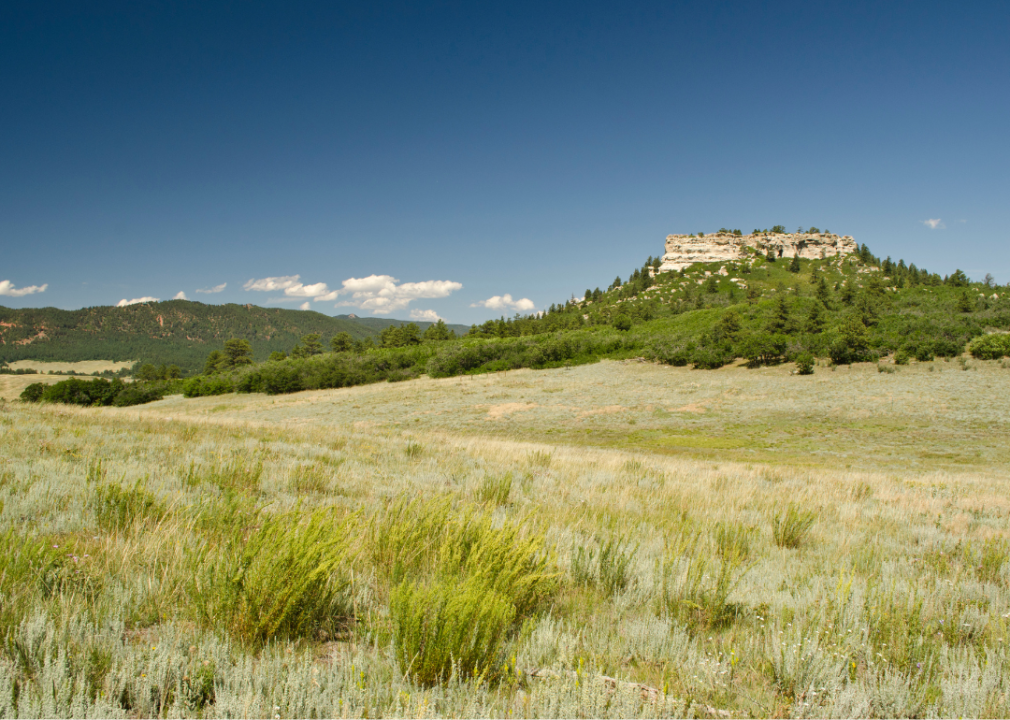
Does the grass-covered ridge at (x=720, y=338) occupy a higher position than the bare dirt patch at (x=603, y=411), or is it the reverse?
the grass-covered ridge at (x=720, y=338)

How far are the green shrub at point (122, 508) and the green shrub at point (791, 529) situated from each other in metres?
6.75

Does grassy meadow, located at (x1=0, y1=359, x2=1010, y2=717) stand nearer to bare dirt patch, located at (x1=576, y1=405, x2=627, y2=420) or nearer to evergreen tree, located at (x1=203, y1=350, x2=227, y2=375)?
bare dirt patch, located at (x1=576, y1=405, x2=627, y2=420)

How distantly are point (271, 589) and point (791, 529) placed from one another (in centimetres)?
585

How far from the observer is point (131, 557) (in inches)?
122

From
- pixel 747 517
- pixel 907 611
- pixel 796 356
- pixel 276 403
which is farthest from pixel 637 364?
pixel 907 611

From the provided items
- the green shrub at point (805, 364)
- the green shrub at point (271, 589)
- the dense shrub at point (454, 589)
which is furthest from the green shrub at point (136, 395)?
the green shrub at point (805, 364)

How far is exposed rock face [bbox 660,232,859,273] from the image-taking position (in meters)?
130

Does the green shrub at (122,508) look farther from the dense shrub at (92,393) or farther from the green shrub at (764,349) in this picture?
the dense shrub at (92,393)

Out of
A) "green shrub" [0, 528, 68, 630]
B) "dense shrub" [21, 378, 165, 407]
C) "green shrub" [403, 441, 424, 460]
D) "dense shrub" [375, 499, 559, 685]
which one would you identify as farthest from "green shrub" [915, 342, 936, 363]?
"dense shrub" [21, 378, 165, 407]

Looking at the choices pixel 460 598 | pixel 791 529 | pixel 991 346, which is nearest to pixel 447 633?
pixel 460 598

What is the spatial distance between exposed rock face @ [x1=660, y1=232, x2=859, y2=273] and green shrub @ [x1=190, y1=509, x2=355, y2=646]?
473 ft

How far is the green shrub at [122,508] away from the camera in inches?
154

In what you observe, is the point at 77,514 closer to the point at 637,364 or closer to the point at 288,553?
the point at 288,553

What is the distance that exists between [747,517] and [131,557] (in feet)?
23.4
